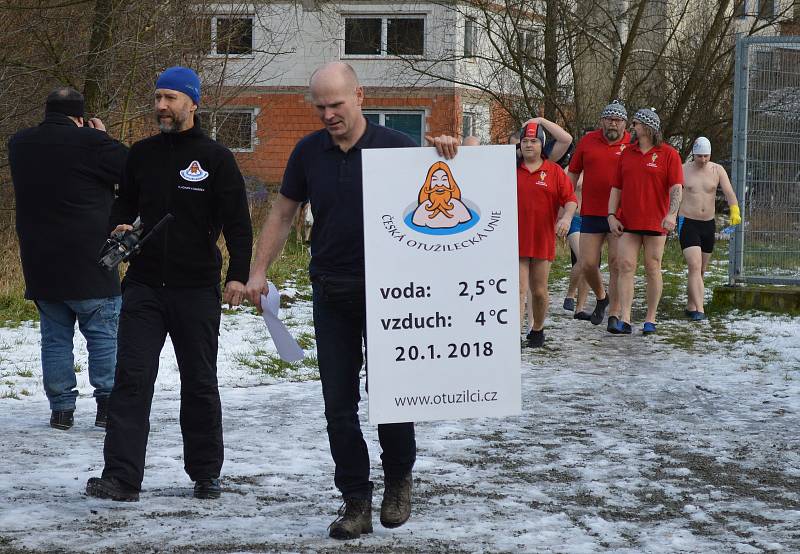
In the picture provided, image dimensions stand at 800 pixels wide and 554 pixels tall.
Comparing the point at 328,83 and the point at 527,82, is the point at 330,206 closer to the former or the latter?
the point at 328,83

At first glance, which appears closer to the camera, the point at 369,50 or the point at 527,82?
the point at 527,82

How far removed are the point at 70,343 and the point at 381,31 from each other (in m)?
31.1

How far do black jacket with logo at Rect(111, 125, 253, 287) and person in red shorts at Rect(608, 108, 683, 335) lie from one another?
6516 mm

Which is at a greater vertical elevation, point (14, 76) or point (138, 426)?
point (14, 76)

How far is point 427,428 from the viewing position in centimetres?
778

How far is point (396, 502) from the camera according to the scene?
538 cm

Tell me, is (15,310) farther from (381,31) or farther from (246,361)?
(381,31)

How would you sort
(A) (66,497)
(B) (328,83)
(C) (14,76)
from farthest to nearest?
(C) (14,76), (A) (66,497), (B) (328,83)

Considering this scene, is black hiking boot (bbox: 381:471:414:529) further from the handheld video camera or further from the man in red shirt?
the man in red shirt

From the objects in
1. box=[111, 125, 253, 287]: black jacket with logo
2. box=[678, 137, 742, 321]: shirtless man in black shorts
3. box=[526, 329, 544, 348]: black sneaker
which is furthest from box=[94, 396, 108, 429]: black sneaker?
box=[678, 137, 742, 321]: shirtless man in black shorts

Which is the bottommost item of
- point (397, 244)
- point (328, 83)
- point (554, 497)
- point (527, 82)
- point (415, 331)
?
point (554, 497)

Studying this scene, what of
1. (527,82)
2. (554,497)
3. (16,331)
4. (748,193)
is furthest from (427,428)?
(527,82)

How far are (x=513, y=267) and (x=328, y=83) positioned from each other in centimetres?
106

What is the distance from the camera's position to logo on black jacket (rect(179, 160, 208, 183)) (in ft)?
19.4
